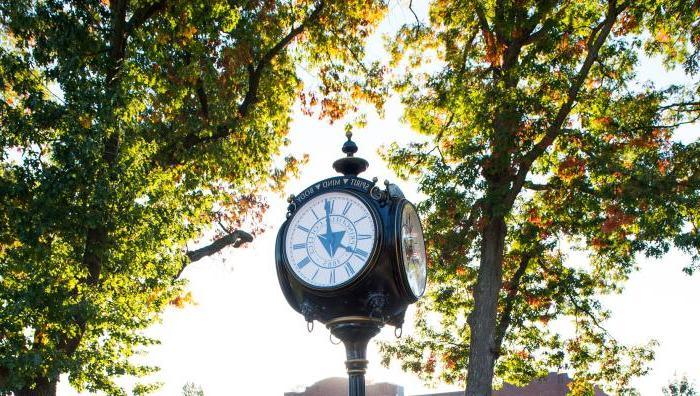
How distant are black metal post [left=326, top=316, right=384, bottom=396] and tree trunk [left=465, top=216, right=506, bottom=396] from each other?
7.69m

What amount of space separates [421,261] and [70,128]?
5.12m

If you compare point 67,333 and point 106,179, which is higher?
point 106,179

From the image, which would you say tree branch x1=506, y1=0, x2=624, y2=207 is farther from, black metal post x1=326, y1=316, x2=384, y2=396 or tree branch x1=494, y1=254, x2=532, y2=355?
black metal post x1=326, y1=316, x2=384, y2=396

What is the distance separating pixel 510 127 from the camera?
11234 millimetres

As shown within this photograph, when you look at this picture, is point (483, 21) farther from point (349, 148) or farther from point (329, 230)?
point (329, 230)

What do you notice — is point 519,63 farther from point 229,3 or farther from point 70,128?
point 70,128

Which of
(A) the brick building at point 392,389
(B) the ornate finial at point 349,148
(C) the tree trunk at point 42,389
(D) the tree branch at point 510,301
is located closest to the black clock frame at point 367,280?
(B) the ornate finial at point 349,148

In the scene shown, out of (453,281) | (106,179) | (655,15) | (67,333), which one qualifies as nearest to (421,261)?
(106,179)

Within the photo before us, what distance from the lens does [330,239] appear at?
354 centimetres

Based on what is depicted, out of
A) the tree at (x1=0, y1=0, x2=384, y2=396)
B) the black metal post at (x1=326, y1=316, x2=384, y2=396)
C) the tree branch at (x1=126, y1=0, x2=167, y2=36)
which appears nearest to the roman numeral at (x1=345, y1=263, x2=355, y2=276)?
the black metal post at (x1=326, y1=316, x2=384, y2=396)

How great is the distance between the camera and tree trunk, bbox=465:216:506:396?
10.8 metres

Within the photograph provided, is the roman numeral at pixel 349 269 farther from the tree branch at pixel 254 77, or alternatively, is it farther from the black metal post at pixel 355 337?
the tree branch at pixel 254 77

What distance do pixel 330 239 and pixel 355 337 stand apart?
490mm

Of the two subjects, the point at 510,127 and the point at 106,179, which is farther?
the point at 510,127
